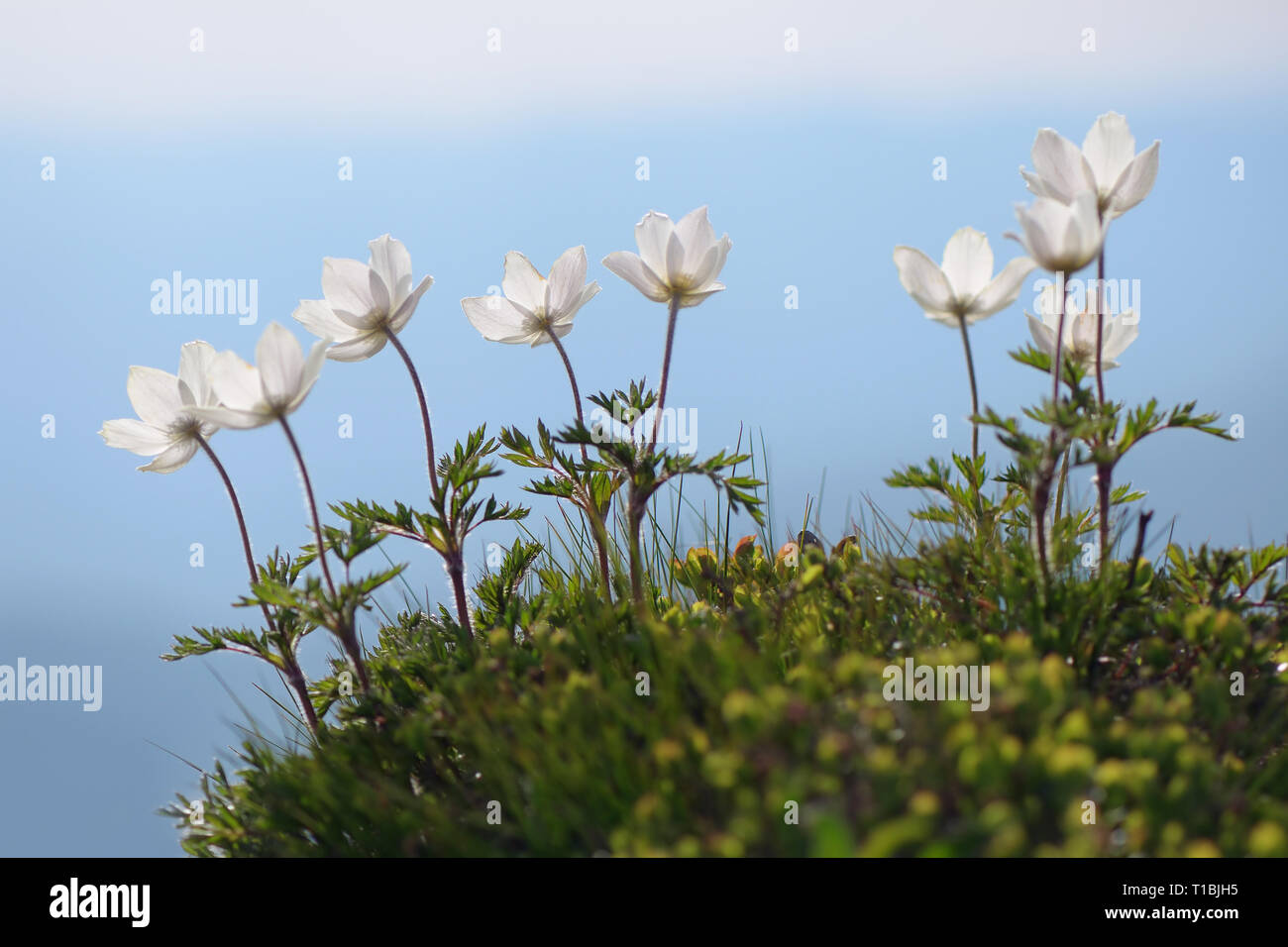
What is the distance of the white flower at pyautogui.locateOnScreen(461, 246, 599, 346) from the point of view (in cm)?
317

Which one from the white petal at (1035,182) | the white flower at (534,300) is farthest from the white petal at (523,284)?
the white petal at (1035,182)

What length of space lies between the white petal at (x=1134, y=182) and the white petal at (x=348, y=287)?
2.31 meters

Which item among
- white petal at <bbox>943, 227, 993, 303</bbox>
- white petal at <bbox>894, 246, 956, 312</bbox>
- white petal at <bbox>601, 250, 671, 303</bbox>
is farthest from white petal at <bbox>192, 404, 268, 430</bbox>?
white petal at <bbox>943, 227, 993, 303</bbox>

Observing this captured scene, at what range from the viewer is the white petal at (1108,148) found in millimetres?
2578

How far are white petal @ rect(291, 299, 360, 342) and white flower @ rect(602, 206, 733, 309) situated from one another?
92 centimetres

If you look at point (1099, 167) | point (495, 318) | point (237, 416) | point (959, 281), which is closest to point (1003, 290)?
point (959, 281)

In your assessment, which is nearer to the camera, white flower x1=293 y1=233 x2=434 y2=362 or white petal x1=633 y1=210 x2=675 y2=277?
white flower x1=293 y1=233 x2=434 y2=362

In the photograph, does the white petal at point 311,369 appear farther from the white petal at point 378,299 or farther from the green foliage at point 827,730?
the green foliage at point 827,730

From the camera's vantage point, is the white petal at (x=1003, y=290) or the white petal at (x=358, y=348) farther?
the white petal at (x=358, y=348)

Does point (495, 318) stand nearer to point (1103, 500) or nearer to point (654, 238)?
point (654, 238)

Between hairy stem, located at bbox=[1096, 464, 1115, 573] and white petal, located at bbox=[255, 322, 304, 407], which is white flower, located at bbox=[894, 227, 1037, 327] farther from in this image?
white petal, located at bbox=[255, 322, 304, 407]

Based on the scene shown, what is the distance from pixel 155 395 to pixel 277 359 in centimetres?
82
